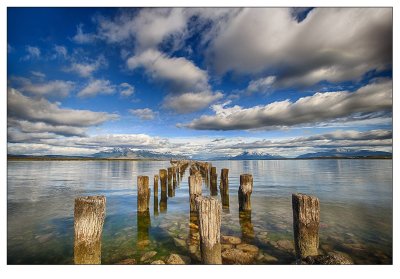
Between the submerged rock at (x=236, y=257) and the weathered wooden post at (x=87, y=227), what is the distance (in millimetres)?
3036

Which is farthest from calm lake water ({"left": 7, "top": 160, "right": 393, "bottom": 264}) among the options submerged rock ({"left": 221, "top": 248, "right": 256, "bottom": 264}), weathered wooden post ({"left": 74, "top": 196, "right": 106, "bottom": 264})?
weathered wooden post ({"left": 74, "top": 196, "right": 106, "bottom": 264})

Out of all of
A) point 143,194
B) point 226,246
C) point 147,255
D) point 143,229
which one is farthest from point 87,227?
point 143,194

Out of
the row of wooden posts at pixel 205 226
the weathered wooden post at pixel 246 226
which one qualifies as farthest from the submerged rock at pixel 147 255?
the weathered wooden post at pixel 246 226

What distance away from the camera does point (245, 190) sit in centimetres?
1082

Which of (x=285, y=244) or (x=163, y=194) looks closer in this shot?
(x=285, y=244)

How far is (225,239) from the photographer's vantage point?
7.54 meters

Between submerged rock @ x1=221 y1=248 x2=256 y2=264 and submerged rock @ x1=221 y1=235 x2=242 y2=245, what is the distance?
2.42ft

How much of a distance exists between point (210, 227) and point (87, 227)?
2.39 metres

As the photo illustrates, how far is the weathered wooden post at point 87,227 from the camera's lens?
4680 millimetres

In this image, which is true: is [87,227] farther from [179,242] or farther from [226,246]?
[226,246]

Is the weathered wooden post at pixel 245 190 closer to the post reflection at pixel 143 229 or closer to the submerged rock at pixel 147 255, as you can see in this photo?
the post reflection at pixel 143 229

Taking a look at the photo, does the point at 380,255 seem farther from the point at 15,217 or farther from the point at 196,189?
the point at 15,217
